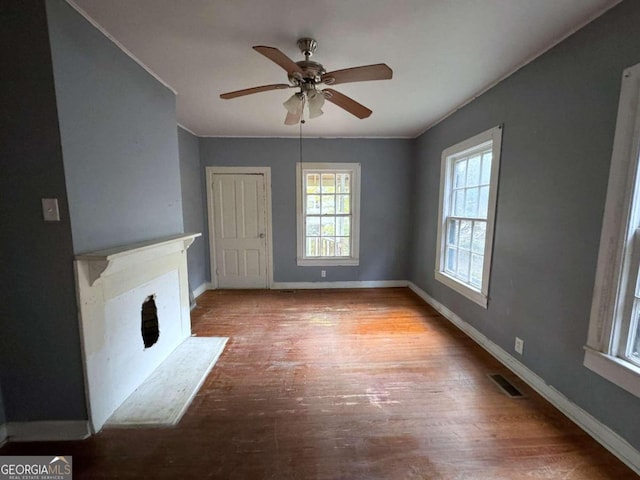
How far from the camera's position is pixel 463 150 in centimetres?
288

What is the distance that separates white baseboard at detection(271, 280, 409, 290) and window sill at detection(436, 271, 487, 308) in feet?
3.50

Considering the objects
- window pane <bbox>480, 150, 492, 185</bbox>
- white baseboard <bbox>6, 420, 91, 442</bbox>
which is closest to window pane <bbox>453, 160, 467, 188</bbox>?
window pane <bbox>480, 150, 492, 185</bbox>

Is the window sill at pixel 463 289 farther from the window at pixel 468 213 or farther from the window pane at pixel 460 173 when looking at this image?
the window pane at pixel 460 173

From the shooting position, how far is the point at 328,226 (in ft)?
14.2

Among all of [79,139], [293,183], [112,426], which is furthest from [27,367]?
[293,183]

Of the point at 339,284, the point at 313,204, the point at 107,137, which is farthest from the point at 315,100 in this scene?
the point at 339,284

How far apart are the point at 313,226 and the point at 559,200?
3.09m

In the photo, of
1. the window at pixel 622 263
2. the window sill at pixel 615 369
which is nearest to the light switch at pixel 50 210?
the window at pixel 622 263

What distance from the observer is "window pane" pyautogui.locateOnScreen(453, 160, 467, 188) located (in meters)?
3.03

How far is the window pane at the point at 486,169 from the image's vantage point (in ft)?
8.47

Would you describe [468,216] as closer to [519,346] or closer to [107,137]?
[519,346]

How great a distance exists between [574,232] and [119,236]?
297 cm

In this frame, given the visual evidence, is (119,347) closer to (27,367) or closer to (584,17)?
(27,367)

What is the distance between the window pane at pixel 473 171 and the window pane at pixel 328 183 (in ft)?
6.48
